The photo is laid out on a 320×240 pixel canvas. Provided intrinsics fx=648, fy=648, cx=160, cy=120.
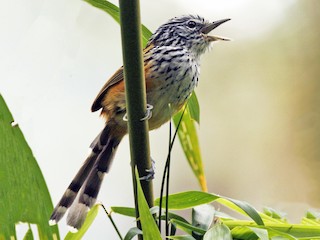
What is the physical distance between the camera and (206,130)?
2.44 metres

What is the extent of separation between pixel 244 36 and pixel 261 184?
0.54 metres

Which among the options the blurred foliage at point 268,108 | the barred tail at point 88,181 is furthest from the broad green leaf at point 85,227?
the blurred foliage at point 268,108

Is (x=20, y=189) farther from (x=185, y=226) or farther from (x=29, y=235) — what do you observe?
(x=185, y=226)

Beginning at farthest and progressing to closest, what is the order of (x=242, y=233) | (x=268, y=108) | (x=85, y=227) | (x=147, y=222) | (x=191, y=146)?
(x=268, y=108), (x=191, y=146), (x=85, y=227), (x=242, y=233), (x=147, y=222)

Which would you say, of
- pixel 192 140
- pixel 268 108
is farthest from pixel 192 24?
pixel 268 108

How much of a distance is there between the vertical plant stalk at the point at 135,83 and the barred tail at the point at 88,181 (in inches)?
8.8

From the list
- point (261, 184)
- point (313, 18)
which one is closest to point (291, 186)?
point (261, 184)

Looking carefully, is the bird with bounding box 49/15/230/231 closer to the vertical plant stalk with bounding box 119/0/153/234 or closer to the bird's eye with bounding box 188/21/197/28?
the bird's eye with bounding box 188/21/197/28

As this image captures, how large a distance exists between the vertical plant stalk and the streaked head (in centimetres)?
67

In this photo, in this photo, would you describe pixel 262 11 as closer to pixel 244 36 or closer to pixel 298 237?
Answer: pixel 244 36

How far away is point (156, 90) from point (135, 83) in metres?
0.55

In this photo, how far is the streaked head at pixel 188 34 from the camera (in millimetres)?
1323

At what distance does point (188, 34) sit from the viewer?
1353mm

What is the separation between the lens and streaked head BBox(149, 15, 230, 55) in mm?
1323
